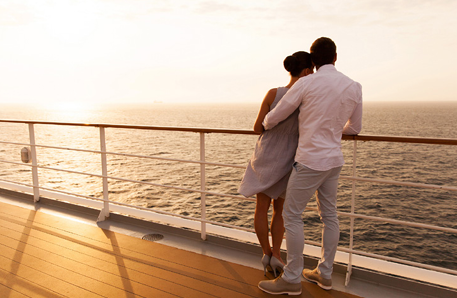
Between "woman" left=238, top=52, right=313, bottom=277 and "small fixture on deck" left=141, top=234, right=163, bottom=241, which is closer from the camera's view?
"woman" left=238, top=52, right=313, bottom=277

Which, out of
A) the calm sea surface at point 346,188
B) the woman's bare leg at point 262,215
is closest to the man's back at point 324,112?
the woman's bare leg at point 262,215

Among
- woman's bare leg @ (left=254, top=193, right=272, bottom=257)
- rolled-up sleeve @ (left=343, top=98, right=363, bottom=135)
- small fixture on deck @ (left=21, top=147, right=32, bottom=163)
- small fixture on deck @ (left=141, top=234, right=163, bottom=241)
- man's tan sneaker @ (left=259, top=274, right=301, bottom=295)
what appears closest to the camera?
rolled-up sleeve @ (left=343, top=98, right=363, bottom=135)

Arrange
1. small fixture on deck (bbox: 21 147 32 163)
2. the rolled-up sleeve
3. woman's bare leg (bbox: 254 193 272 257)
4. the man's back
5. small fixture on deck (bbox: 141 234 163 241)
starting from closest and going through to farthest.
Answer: the man's back → the rolled-up sleeve → woman's bare leg (bbox: 254 193 272 257) → small fixture on deck (bbox: 141 234 163 241) → small fixture on deck (bbox: 21 147 32 163)

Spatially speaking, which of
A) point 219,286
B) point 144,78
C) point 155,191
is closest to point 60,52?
point 144,78

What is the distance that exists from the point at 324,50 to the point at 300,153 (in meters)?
0.47

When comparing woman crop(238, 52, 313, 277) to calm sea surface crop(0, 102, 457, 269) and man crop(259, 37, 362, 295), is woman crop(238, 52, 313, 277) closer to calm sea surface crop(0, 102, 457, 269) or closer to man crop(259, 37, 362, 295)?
man crop(259, 37, 362, 295)

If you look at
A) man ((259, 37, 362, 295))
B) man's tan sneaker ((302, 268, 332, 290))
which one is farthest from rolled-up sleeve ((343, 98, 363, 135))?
man's tan sneaker ((302, 268, 332, 290))

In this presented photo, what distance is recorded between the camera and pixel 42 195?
3.38 meters

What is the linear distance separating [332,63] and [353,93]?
170 millimetres

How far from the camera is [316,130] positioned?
5.12ft

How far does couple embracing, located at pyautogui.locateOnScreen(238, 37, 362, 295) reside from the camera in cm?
155

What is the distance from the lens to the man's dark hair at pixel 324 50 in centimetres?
157

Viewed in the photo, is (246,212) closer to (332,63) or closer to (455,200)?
(455,200)

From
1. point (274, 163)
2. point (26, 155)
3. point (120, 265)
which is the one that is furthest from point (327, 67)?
point (26, 155)
